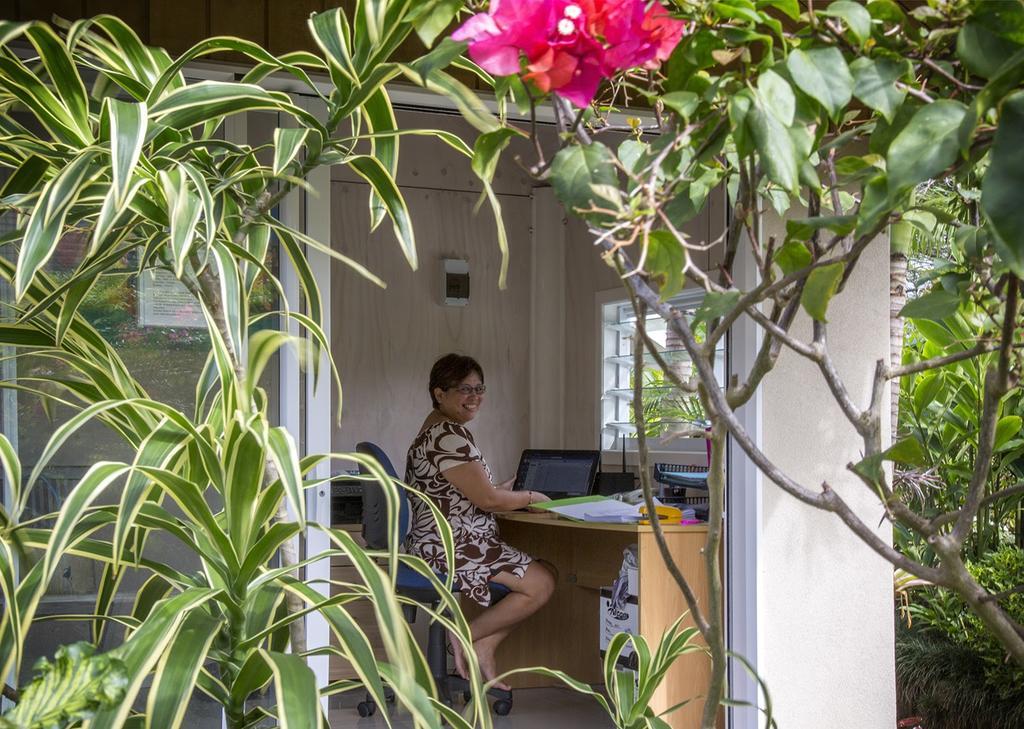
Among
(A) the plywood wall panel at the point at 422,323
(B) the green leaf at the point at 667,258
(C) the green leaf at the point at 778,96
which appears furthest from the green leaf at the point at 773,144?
(A) the plywood wall panel at the point at 422,323

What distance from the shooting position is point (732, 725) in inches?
148

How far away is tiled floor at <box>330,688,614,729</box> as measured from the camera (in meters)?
4.84

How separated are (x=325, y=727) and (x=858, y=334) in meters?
2.99

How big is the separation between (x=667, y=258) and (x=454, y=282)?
19.9 ft

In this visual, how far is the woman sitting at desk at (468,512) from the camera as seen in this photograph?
15.3 feet

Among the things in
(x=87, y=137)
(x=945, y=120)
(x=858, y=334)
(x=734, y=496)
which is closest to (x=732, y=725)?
(x=734, y=496)

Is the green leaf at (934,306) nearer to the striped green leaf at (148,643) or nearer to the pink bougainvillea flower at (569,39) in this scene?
the pink bougainvillea flower at (569,39)

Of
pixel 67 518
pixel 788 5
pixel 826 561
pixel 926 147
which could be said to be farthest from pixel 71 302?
pixel 826 561

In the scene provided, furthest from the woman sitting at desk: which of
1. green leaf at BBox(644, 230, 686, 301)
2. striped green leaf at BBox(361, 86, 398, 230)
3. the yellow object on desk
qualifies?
green leaf at BBox(644, 230, 686, 301)

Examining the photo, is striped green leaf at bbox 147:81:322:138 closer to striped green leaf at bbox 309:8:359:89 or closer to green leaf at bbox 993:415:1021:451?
striped green leaf at bbox 309:8:359:89

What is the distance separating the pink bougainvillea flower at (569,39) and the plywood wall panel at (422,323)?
5795 mm

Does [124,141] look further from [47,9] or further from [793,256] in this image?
[47,9]

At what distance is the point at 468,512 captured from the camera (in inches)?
186

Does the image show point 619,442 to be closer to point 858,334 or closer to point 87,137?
point 858,334
